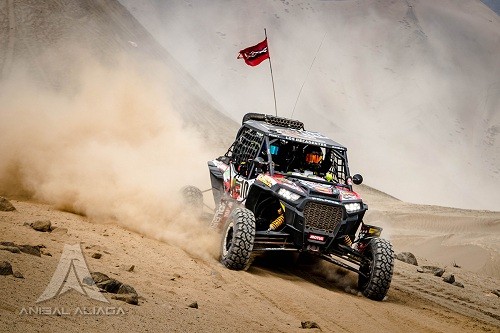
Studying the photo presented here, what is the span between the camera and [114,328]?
15.6ft

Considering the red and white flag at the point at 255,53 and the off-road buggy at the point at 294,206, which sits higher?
the red and white flag at the point at 255,53

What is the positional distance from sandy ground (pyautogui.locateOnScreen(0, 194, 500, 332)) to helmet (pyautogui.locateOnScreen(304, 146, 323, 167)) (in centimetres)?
173

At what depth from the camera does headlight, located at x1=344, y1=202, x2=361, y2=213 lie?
9086 mm

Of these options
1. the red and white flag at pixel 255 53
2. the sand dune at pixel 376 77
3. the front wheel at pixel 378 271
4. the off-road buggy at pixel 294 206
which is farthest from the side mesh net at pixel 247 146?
the sand dune at pixel 376 77

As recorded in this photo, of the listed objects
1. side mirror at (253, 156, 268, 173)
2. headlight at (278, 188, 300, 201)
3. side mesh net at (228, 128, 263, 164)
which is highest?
side mesh net at (228, 128, 263, 164)

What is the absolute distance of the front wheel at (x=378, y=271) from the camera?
8680mm

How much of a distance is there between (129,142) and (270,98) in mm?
45405

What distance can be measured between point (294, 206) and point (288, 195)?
0.77 ft

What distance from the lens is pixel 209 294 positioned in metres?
6.79

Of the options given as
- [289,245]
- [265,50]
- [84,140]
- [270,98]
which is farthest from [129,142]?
[270,98]

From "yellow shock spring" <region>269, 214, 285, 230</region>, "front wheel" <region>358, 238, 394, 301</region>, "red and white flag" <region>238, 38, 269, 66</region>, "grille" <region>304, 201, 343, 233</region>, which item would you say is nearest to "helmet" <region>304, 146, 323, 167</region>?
"yellow shock spring" <region>269, 214, 285, 230</region>

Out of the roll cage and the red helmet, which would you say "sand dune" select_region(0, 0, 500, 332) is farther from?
the red helmet

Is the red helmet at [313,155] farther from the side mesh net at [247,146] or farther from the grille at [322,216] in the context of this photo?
the grille at [322,216]

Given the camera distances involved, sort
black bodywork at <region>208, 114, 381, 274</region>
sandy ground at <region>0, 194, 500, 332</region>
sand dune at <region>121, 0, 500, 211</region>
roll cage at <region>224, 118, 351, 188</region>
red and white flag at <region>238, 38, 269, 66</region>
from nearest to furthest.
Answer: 1. sandy ground at <region>0, 194, 500, 332</region>
2. black bodywork at <region>208, 114, 381, 274</region>
3. roll cage at <region>224, 118, 351, 188</region>
4. red and white flag at <region>238, 38, 269, 66</region>
5. sand dune at <region>121, 0, 500, 211</region>
